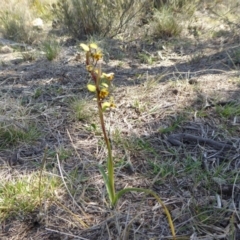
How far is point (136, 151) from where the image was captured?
2.01 metres

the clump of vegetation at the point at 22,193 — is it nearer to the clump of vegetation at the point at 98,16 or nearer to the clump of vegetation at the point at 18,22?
the clump of vegetation at the point at 98,16

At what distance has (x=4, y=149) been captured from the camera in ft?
6.84

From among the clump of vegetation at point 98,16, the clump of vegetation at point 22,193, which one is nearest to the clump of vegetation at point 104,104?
the clump of vegetation at point 22,193

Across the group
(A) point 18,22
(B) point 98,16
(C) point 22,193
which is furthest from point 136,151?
(A) point 18,22

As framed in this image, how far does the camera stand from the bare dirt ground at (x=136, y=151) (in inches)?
61.9

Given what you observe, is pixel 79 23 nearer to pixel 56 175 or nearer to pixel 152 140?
pixel 152 140

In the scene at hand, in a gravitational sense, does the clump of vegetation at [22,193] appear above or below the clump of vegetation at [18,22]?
below

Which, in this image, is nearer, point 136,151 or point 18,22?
point 136,151

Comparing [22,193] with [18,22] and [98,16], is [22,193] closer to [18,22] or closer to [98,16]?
[98,16]

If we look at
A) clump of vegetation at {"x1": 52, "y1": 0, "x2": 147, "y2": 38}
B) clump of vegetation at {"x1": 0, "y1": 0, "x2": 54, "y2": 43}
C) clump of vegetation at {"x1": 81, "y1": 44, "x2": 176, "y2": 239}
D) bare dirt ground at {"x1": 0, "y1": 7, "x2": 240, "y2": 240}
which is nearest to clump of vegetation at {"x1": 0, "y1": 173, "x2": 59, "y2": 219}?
Answer: bare dirt ground at {"x1": 0, "y1": 7, "x2": 240, "y2": 240}

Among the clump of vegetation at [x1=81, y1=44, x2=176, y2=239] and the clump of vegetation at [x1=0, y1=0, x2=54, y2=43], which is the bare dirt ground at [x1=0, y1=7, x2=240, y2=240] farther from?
the clump of vegetation at [x1=0, y1=0, x2=54, y2=43]

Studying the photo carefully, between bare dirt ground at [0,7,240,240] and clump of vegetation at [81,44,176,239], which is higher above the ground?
clump of vegetation at [81,44,176,239]

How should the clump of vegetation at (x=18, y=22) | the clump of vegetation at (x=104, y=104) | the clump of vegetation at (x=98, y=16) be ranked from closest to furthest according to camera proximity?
the clump of vegetation at (x=104, y=104) → the clump of vegetation at (x=98, y=16) → the clump of vegetation at (x=18, y=22)

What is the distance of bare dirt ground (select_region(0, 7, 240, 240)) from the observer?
5.16ft
